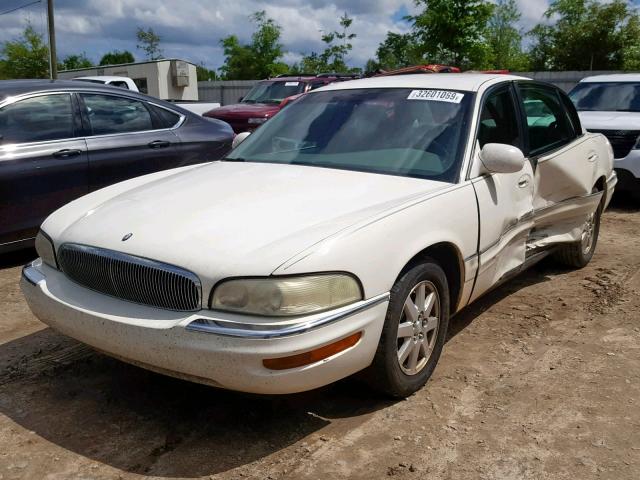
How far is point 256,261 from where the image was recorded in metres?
2.66

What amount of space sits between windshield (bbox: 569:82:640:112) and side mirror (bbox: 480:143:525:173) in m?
6.33

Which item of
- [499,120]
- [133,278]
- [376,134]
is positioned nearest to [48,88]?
[376,134]

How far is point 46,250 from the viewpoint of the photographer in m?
3.35

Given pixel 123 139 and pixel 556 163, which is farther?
pixel 123 139

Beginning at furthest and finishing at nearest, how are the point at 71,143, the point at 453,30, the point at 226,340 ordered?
the point at 453,30
the point at 71,143
the point at 226,340

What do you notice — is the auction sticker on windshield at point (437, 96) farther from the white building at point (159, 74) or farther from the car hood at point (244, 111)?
the white building at point (159, 74)

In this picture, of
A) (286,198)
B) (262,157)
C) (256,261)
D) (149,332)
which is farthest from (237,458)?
(262,157)

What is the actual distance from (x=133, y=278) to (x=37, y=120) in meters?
3.33

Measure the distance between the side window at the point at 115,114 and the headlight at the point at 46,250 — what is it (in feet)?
8.86

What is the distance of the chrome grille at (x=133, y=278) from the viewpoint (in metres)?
2.71

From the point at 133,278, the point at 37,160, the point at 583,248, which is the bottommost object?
the point at 583,248

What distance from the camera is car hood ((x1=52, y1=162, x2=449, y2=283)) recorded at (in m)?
2.73

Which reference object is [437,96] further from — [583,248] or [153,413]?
[153,413]

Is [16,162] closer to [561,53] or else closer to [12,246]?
[12,246]
